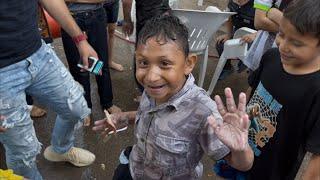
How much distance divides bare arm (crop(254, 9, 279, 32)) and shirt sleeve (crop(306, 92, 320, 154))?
Result: 1026 mm

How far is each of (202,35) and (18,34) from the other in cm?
202

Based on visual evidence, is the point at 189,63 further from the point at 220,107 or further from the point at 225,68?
the point at 225,68

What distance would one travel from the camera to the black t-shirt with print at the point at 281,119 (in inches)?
67.6

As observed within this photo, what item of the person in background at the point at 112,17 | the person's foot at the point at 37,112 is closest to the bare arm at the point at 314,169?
the person in background at the point at 112,17

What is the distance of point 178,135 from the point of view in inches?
68.0

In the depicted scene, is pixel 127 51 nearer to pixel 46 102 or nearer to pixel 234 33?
pixel 234 33

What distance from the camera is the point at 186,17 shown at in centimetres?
350

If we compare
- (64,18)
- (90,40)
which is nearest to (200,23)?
(90,40)

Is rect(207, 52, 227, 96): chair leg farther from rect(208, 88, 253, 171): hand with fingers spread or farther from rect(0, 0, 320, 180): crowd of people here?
rect(208, 88, 253, 171): hand with fingers spread

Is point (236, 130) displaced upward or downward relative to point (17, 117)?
upward

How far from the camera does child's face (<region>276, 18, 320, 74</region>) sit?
1.69 meters

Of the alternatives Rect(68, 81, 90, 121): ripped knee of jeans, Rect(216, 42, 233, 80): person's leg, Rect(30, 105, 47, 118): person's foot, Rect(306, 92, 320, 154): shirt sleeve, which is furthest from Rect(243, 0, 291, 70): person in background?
Rect(30, 105, 47, 118): person's foot

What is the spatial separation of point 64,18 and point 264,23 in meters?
1.33

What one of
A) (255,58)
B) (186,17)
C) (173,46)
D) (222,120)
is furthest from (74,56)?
Result: (222,120)
